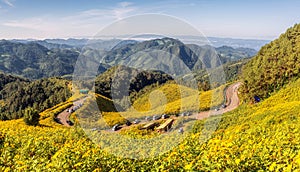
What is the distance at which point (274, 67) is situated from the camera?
58.3 meters

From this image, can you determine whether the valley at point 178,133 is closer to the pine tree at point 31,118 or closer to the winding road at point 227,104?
the pine tree at point 31,118

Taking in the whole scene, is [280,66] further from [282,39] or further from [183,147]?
[183,147]

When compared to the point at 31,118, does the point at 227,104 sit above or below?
below

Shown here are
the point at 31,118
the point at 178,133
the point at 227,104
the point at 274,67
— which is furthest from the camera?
the point at 227,104

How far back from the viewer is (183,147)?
1076cm

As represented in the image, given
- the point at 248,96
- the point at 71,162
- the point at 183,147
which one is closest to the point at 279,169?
the point at 183,147

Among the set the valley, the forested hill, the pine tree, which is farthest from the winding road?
the pine tree

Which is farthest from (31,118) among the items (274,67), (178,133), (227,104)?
(274,67)

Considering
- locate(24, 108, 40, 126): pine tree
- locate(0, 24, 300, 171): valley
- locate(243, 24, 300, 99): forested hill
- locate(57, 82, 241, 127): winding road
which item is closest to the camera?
locate(0, 24, 300, 171): valley

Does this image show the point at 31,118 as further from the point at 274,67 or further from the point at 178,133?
the point at 274,67

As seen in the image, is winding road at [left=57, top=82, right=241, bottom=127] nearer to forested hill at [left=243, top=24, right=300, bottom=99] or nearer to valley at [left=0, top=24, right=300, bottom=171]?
valley at [left=0, top=24, right=300, bottom=171]

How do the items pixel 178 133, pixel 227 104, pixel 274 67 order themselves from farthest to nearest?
pixel 227 104, pixel 274 67, pixel 178 133

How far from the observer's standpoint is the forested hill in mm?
55175

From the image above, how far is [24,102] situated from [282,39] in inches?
4891
